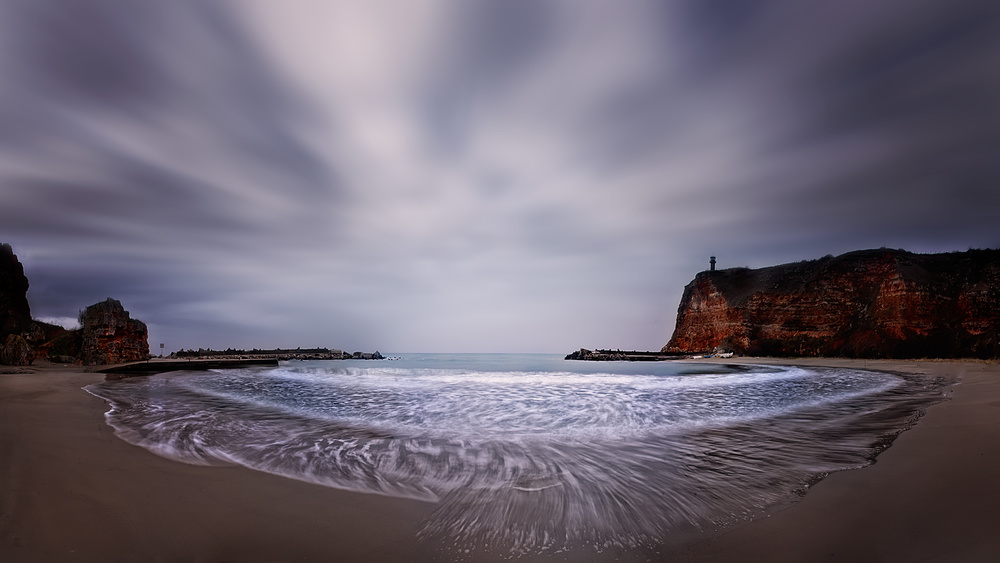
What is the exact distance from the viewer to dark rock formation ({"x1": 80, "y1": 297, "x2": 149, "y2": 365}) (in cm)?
2155

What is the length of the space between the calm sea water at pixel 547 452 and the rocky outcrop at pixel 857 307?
39.5 meters

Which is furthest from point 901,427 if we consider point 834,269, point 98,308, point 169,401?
point 834,269

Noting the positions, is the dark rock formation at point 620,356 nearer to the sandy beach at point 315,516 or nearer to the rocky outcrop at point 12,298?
the sandy beach at point 315,516

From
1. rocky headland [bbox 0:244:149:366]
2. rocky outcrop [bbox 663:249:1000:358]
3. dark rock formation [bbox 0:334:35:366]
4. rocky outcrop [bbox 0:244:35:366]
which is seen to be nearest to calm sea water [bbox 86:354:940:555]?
dark rock formation [bbox 0:334:35:366]

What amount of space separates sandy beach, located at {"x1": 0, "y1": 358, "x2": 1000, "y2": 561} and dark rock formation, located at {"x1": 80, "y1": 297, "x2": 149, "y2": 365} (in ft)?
82.8

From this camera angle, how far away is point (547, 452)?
4.44m

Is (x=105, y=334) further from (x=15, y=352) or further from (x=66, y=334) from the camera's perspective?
(x=66, y=334)

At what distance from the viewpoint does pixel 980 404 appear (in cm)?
653

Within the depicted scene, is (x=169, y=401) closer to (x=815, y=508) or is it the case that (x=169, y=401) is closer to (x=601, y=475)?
(x=601, y=475)

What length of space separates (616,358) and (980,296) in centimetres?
3654

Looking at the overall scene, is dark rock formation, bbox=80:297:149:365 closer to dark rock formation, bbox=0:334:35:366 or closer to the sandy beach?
dark rock formation, bbox=0:334:35:366

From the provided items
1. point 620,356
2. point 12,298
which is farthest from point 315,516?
point 620,356

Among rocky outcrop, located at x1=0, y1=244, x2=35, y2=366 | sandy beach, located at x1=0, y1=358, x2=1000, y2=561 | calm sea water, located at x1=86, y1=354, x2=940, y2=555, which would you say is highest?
rocky outcrop, located at x1=0, y1=244, x2=35, y2=366

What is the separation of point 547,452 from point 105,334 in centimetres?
2926
